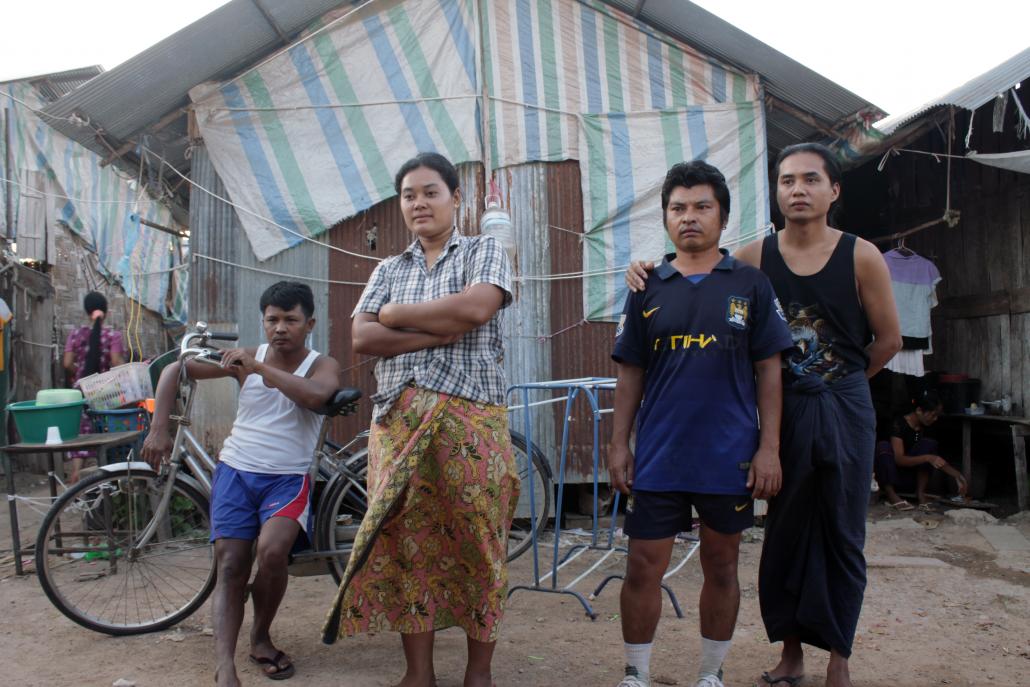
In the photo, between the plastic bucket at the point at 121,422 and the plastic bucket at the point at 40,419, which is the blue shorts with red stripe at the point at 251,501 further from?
the plastic bucket at the point at 121,422

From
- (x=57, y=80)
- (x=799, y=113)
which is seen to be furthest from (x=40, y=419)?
(x=57, y=80)

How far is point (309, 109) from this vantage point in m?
5.46

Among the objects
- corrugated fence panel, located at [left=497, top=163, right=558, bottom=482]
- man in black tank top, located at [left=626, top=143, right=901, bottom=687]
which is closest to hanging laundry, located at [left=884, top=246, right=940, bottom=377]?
corrugated fence panel, located at [left=497, top=163, right=558, bottom=482]

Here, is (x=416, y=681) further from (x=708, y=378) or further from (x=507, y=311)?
(x=507, y=311)

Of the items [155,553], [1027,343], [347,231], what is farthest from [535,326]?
[1027,343]

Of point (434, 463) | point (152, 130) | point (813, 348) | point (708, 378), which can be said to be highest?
point (152, 130)

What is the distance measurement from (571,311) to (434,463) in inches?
130

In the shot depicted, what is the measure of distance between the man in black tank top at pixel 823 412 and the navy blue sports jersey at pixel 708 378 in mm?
232

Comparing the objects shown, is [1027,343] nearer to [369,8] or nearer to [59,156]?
[369,8]

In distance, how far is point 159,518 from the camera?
3.55 m

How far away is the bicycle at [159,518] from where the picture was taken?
3.49 meters

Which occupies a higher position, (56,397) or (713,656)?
(56,397)

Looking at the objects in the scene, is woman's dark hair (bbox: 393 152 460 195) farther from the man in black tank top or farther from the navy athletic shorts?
the navy athletic shorts

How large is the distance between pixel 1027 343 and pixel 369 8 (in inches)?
256
